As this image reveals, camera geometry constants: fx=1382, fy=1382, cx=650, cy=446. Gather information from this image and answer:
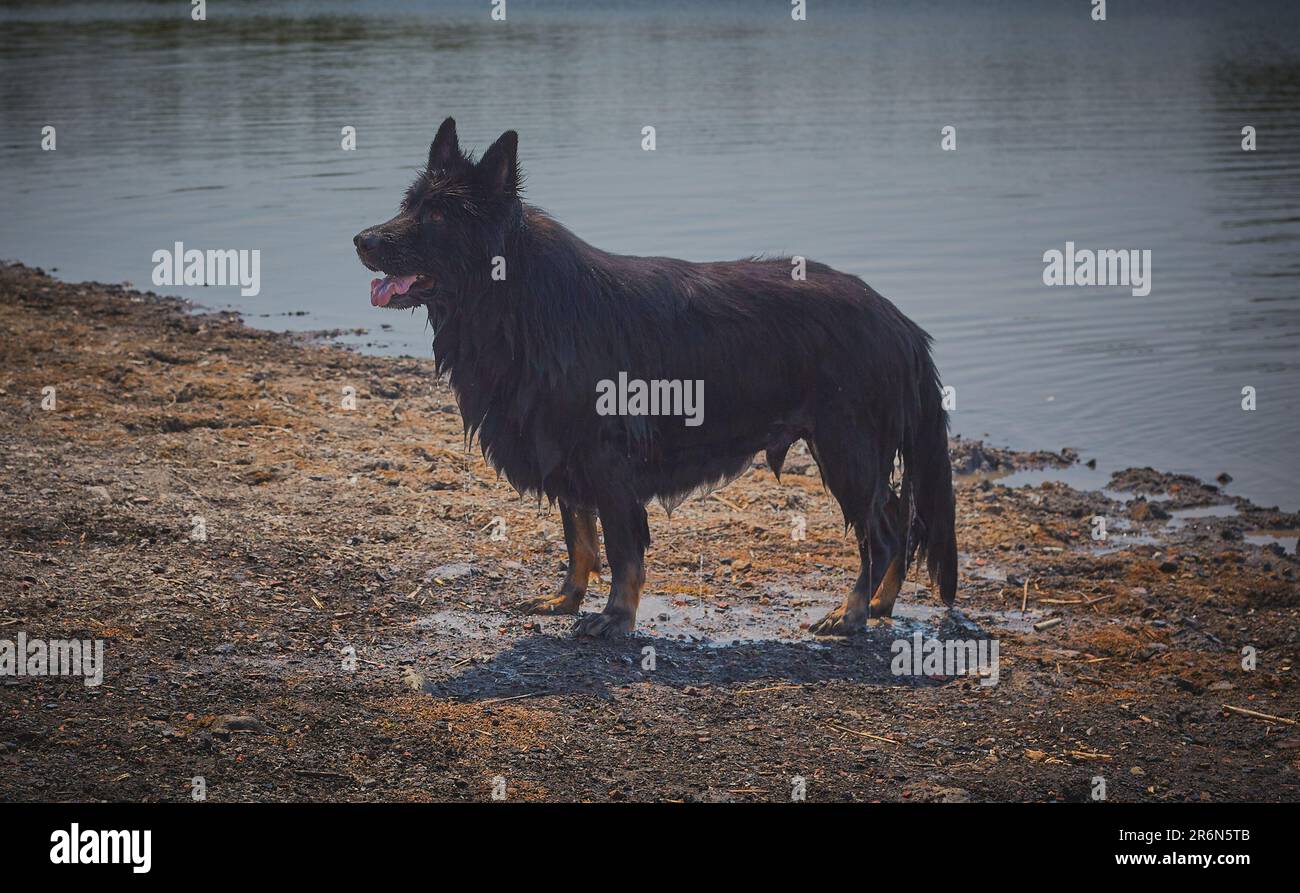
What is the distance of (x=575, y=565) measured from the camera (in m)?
7.60

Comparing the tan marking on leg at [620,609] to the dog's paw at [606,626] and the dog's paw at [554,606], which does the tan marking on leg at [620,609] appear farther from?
the dog's paw at [554,606]

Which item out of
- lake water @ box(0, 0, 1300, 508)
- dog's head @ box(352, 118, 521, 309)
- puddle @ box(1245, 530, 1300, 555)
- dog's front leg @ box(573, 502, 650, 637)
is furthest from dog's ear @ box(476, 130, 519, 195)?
lake water @ box(0, 0, 1300, 508)

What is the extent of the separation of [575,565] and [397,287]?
1.80m

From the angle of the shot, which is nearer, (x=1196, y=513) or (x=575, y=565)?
(x=575, y=565)

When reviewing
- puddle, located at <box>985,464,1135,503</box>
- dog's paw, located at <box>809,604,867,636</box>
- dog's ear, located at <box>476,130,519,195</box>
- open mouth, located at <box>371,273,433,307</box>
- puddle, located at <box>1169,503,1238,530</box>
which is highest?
dog's ear, located at <box>476,130,519,195</box>

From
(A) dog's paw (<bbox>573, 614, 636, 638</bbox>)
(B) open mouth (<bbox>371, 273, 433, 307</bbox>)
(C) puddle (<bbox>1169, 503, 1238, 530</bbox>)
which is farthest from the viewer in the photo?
(C) puddle (<bbox>1169, 503, 1238, 530</bbox>)

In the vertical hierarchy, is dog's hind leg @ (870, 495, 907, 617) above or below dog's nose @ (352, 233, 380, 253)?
Answer: below

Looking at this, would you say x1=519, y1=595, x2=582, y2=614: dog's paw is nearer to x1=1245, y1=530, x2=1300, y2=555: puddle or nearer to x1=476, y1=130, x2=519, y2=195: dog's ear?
x1=476, y1=130, x2=519, y2=195: dog's ear

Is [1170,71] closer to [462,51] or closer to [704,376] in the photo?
[462,51]

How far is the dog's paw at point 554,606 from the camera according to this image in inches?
298

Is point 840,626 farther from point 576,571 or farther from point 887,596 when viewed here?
point 576,571

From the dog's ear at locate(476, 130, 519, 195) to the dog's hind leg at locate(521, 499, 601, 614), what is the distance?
1.79 m

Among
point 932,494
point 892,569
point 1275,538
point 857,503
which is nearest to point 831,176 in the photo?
point 1275,538

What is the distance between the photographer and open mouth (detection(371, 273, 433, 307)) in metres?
7.01
